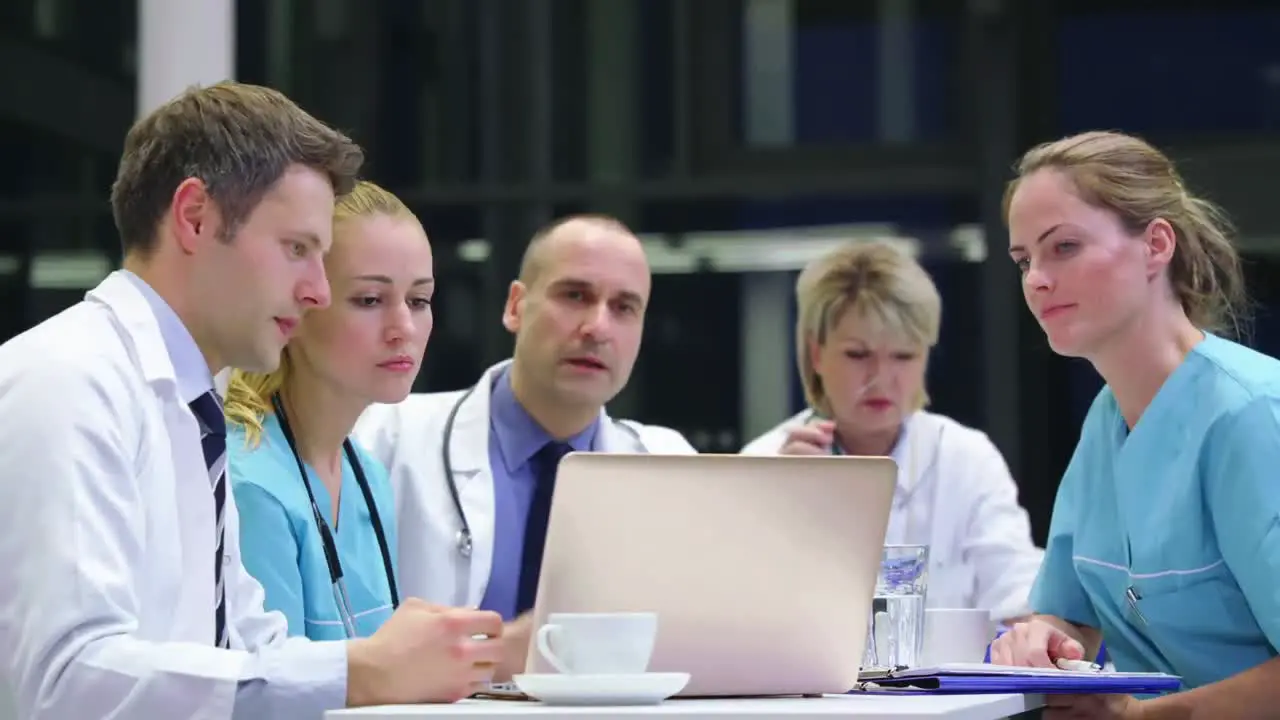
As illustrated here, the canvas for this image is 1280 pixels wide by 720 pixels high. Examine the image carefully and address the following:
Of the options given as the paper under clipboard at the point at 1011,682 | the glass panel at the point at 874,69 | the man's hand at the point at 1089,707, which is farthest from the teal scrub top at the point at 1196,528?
the glass panel at the point at 874,69

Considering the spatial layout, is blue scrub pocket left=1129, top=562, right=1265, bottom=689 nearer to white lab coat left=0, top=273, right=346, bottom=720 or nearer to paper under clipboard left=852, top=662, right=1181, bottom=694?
paper under clipboard left=852, top=662, right=1181, bottom=694

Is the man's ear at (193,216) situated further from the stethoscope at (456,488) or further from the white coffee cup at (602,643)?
the stethoscope at (456,488)

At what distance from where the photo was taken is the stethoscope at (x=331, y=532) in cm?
213

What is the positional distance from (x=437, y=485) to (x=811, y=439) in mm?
705

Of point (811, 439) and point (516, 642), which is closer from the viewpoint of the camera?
point (516, 642)

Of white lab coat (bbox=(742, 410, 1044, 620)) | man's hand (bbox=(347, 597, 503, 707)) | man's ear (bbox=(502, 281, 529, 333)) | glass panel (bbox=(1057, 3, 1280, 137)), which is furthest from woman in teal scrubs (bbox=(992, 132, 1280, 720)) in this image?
glass panel (bbox=(1057, 3, 1280, 137))

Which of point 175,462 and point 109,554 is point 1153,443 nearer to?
point 175,462

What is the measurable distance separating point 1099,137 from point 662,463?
1127 mm

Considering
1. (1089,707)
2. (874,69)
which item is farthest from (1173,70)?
(1089,707)

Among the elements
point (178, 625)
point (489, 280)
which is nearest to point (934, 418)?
point (178, 625)

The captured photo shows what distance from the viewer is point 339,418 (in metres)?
2.29

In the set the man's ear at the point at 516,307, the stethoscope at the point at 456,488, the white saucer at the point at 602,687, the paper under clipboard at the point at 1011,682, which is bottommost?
the paper under clipboard at the point at 1011,682

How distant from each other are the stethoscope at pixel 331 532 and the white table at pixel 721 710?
644 mm

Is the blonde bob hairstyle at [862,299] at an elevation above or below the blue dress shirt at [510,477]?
above
